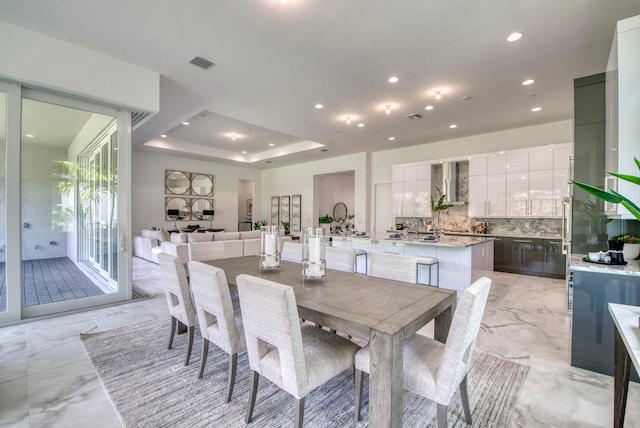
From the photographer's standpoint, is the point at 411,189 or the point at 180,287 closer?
the point at 180,287

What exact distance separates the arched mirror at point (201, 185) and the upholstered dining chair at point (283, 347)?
9.13 meters

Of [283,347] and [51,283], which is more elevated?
[283,347]

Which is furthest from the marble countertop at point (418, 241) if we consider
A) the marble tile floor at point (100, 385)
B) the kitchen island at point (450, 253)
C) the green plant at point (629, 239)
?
the green plant at point (629, 239)

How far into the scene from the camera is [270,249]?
2.65m

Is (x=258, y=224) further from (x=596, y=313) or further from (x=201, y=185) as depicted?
(x=596, y=313)

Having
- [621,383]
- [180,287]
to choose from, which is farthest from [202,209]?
[621,383]

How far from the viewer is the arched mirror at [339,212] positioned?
11711 millimetres

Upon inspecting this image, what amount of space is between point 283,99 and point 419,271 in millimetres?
3588

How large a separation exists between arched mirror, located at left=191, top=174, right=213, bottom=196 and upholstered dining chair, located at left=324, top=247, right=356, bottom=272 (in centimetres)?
821

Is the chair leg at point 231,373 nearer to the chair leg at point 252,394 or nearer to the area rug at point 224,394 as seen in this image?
the area rug at point 224,394

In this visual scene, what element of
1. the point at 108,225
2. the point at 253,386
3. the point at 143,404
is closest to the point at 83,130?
the point at 108,225

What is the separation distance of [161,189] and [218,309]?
8.56 meters

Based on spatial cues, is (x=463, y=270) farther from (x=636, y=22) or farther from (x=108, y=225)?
(x=108, y=225)

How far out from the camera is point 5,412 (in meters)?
1.81
